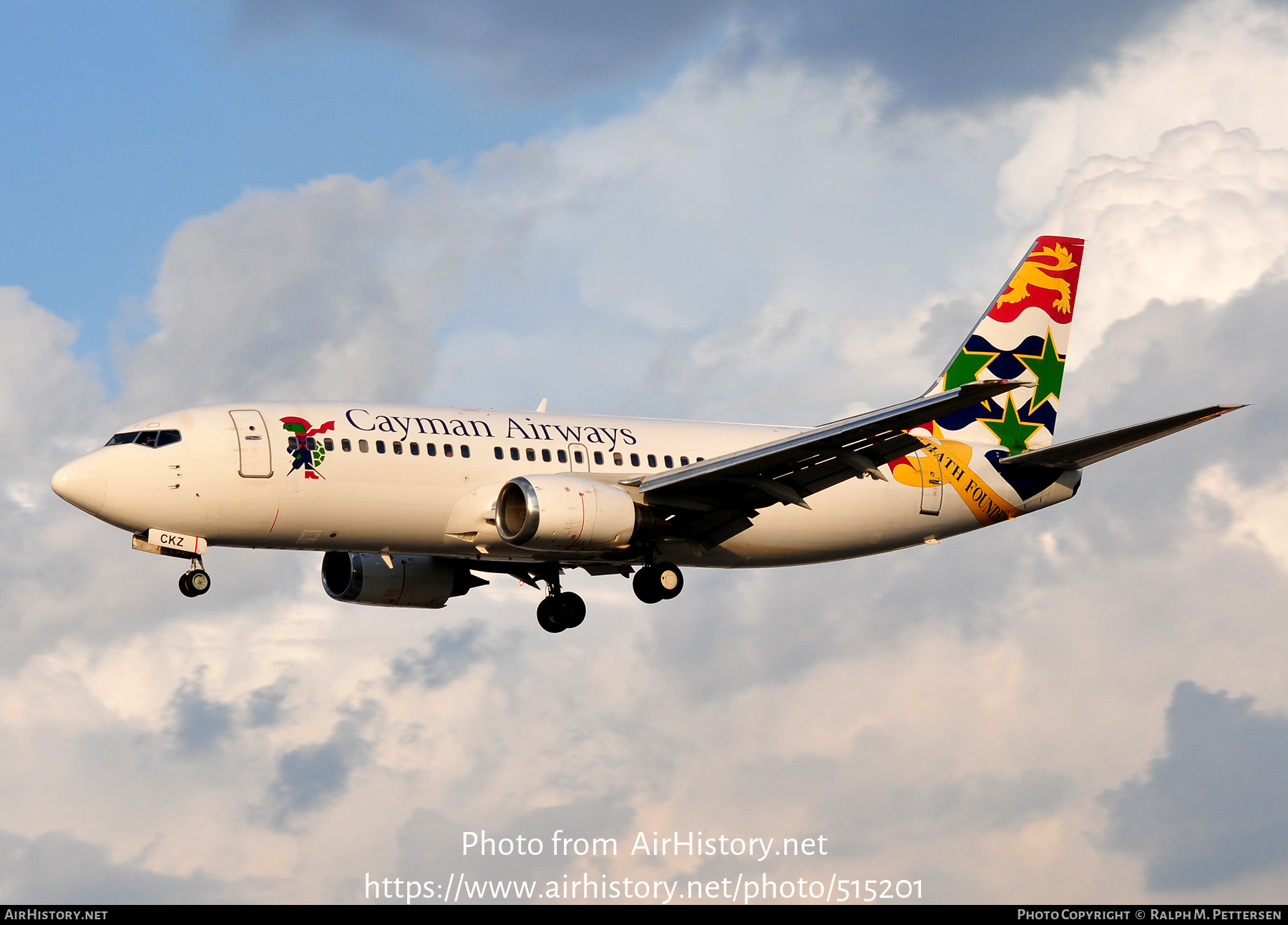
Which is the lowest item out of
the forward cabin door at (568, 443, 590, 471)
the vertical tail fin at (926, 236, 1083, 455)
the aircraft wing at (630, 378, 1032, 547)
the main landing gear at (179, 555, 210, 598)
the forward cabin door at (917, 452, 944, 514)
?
the main landing gear at (179, 555, 210, 598)

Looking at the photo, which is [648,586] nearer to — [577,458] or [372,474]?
[577,458]

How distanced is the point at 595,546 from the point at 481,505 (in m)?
2.91

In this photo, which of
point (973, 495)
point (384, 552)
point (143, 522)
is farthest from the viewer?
point (973, 495)

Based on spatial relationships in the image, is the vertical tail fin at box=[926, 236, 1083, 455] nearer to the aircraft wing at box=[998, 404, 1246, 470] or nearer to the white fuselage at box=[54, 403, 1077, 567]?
the aircraft wing at box=[998, 404, 1246, 470]

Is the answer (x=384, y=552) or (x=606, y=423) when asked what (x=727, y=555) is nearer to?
(x=606, y=423)

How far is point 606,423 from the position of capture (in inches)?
1650

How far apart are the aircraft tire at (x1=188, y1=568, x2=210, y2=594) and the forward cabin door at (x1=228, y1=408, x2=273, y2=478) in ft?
8.36

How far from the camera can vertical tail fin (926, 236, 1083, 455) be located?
4659cm

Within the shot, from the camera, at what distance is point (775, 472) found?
39.5m

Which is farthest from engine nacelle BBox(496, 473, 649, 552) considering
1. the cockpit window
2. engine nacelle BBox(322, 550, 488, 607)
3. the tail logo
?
the tail logo

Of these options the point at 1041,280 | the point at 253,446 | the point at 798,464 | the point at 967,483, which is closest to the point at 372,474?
the point at 253,446

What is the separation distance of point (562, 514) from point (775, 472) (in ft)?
18.5

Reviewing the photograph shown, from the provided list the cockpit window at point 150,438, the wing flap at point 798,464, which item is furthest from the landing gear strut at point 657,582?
the cockpit window at point 150,438
